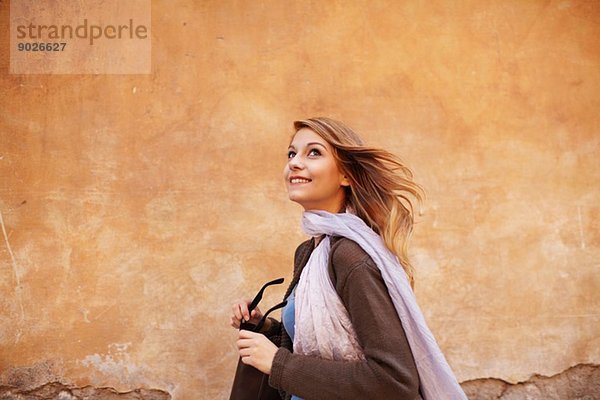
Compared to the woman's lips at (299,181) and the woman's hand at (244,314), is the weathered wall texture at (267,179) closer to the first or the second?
the woman's hand at (244,314)

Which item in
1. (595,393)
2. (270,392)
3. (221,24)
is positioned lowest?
(595,393)

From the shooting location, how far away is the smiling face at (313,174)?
1683 mm

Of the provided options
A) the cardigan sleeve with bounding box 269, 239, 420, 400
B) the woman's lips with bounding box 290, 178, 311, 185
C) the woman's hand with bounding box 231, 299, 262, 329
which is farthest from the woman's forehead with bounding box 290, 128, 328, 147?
the woman's hand with bounding box 231, 299, 262, 329

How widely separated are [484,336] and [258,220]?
1528 millimetres

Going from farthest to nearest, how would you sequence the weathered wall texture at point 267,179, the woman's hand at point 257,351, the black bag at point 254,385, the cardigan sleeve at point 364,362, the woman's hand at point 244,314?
the weathered wall texture at point 267,179
the woman's hand at point 244,314
the black bag at point 254,385
the woman's hand at point 257,351
the cardigan sleeve at point 364,362

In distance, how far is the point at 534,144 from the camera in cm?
346

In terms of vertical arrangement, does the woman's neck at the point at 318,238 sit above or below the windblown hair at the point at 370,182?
below

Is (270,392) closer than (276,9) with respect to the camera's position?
Yes

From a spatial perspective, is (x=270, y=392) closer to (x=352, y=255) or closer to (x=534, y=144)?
(x=352, y=255)

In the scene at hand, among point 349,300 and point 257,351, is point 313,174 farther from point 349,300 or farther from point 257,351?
point 257,351

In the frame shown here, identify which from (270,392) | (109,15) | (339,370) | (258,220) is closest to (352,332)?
(339,370)

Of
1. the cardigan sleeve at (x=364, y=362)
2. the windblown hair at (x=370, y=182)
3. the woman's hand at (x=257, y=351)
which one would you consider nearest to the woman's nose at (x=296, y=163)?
the windblown hair at (x=370, y=182)

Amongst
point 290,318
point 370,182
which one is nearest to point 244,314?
point 290,318

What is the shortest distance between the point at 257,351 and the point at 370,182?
2.06ft
